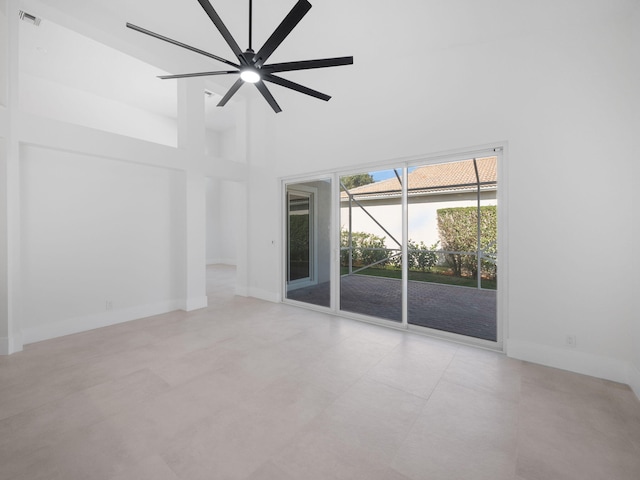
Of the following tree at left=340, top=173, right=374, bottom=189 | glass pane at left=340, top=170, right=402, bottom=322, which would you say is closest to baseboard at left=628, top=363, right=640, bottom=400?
glass pane at left=340, top=170, right=402, bottom=322

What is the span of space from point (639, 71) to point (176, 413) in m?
4.29

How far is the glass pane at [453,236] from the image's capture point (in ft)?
17.2

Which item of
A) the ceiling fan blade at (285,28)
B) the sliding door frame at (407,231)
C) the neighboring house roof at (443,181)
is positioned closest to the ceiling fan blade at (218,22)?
the ceiling fan blade at (285,28)

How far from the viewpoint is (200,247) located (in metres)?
4.48

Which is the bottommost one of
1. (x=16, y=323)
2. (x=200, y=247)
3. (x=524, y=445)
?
(x=524, y=445)

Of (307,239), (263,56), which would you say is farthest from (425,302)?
(263,56)

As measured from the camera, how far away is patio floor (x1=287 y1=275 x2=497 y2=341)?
3791 millimetres

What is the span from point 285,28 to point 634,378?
3.73 metres

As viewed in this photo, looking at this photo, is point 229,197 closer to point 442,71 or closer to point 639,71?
point 442,71

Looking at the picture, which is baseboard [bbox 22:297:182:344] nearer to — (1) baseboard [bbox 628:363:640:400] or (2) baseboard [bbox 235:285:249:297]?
(2) baseboard [bbox 235:285:249:297]

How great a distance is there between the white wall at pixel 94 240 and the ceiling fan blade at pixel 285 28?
2.78 meters

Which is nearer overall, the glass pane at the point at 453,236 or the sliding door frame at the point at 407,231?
the sliding door frame at the point at 407,231

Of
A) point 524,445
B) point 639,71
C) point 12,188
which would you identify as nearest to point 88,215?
point 12,188

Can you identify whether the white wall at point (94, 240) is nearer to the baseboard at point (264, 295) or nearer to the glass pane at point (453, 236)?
the baseboard at point (264, 295)
